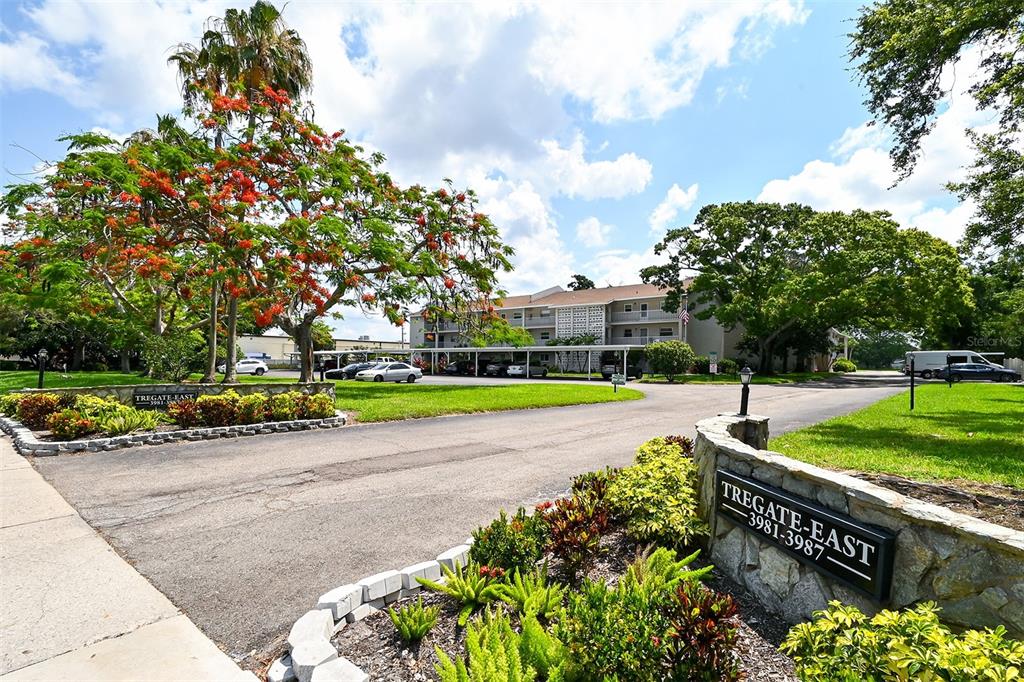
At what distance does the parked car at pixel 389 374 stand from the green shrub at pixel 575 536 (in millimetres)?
27018

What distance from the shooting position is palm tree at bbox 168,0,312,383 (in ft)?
54.5

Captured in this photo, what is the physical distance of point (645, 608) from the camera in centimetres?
266

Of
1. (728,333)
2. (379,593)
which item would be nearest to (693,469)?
(379,593)

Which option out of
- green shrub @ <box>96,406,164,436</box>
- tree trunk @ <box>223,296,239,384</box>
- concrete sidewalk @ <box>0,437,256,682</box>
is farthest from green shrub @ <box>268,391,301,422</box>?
concrete sidewalk @ <box>0,437,256,682</box>

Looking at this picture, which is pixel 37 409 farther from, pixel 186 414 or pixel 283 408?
pixel 283 408

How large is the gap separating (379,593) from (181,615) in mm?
1400

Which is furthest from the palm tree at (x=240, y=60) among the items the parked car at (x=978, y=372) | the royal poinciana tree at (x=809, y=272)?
the parked car at (x=978, y=372)

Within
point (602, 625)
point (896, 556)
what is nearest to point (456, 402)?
point (602, 625)

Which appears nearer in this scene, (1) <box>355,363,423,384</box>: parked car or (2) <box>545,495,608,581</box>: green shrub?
(2) <box>545,495,608,581</box>: green shrub

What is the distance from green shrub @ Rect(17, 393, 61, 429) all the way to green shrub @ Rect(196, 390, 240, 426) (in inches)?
114

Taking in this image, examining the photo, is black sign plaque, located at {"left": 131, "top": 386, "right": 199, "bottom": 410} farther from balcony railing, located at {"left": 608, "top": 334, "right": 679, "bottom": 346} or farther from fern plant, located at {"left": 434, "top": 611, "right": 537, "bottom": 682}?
balcony railing, located at {"left": 608, "top": 334, "right": 679, "bottom": 346}

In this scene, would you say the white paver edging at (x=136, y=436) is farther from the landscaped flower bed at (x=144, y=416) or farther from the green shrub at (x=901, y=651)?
the green shrub at (x=901, y=651)

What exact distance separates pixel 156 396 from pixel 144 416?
192 centimetres

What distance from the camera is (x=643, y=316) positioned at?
4478cm
